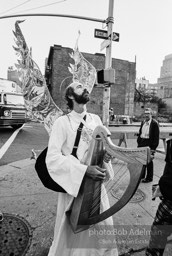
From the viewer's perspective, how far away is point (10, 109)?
1073cm

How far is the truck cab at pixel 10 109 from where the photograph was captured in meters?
10.5

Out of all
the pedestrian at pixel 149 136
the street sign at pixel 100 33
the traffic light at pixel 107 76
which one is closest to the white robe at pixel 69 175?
the pedestrian at pixel 149 136

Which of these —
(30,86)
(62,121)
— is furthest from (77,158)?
(30,86)

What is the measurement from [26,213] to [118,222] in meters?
1.46

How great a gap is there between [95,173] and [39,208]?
2171 millimetres

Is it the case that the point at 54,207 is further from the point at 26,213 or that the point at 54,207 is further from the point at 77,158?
the point at 77,158

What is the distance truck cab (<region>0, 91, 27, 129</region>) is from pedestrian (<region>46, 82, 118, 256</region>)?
386 inches

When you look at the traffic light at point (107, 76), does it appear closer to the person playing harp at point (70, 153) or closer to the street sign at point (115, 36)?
the street sign at point (115, 36)

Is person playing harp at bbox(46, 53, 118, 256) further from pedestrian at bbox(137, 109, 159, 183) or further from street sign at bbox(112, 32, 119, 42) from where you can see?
street sign at bbox(112, 32, 119, 42)

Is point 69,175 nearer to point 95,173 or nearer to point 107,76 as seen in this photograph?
point 95,173

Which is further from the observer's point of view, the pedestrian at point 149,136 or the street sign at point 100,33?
the street sign at point 100,33

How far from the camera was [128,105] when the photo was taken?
101 feet

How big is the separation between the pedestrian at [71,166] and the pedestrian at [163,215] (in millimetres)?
435

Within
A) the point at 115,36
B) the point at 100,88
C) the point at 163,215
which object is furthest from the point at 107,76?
the point at 100,88
